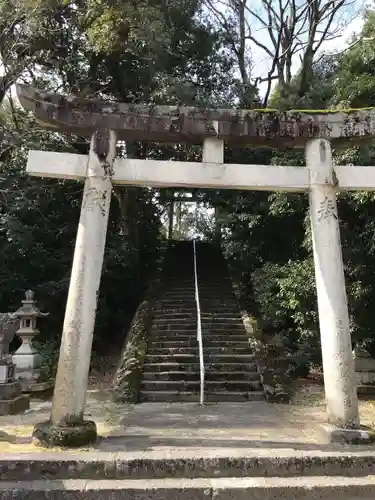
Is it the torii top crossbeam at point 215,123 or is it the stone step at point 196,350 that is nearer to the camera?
the torii top crossbeam at point 215,123

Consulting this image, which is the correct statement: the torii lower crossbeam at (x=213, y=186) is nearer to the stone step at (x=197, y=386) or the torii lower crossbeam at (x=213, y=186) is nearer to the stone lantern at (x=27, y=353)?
the stone step at (x=197, y=386)

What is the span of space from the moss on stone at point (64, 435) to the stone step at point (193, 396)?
328 cm

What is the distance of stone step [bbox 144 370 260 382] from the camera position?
8.88 m

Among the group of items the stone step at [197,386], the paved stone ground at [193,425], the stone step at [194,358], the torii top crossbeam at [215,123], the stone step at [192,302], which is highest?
the torii top crossbeam at [215,123]

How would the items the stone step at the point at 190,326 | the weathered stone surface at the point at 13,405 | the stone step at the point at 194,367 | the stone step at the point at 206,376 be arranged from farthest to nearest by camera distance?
the stone step at the point at 190,326, the stone step at the point at 194,367, the stone step at the point at 206,376, the weathered stone surface at the point at 13,405

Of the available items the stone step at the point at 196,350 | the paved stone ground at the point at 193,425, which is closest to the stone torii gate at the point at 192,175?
the paved stone ground at the point at 193,425

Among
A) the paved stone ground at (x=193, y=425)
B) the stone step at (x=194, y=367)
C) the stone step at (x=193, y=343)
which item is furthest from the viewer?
the stone step at (x=193, y=343)

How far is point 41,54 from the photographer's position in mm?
13516

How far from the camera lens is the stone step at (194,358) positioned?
31.0 feet

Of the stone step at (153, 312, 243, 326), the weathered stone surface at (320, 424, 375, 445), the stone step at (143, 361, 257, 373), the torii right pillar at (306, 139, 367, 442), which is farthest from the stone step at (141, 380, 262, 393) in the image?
the weathered stone surface at (320, 424, 375, 445)

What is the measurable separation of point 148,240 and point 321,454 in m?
14.3

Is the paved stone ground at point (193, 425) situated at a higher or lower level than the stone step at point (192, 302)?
lower

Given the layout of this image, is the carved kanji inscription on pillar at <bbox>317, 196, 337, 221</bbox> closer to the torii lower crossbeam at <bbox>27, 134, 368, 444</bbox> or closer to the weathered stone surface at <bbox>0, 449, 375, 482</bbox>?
the torii lower crossbeam at <bbox>27, 134, 368, 444</bbox>

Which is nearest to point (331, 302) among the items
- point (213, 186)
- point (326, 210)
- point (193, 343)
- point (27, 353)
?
point (326, 210)
